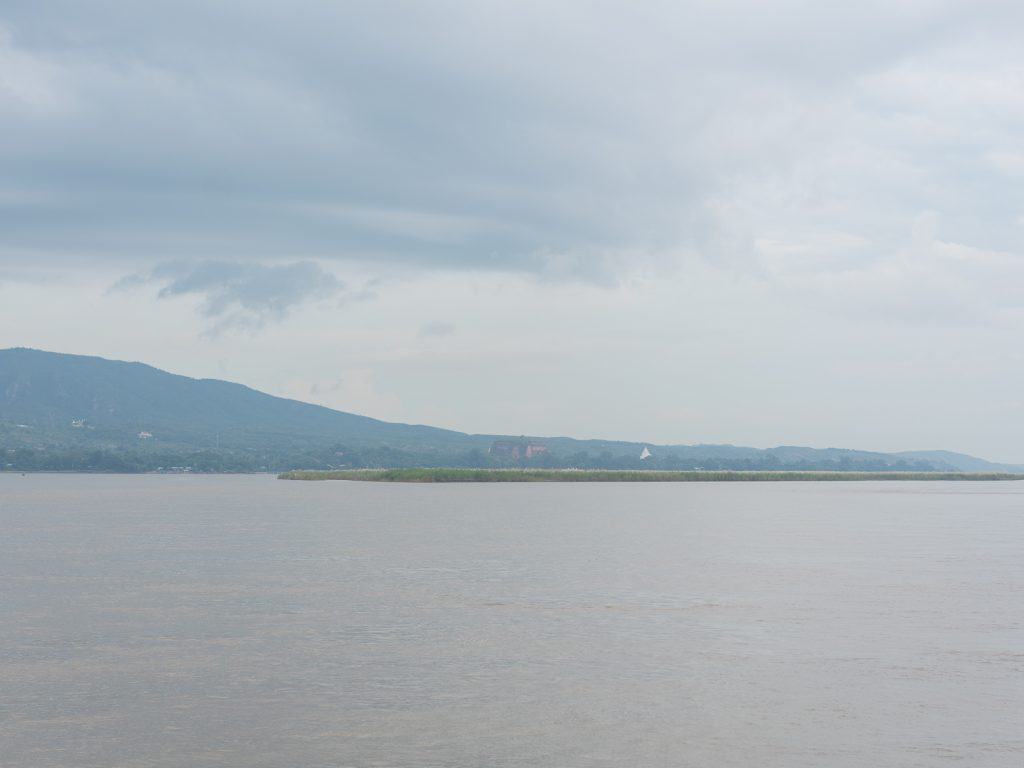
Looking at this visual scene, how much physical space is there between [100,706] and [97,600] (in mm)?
19986

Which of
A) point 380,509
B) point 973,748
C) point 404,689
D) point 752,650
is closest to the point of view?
point 973,748

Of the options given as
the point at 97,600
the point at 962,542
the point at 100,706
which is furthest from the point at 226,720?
the point at 962,542

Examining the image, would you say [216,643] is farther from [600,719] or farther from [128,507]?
[128,507]

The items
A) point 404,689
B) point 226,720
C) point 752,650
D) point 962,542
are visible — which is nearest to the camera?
point 226,720

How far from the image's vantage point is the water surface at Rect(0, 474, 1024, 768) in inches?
931

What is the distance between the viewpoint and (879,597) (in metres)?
46.9

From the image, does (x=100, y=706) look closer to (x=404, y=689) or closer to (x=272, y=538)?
(x=404, y=689)

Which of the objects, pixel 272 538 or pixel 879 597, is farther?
pixel 272 538

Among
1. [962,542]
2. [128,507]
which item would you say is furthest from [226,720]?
[128,507]

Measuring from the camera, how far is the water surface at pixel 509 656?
23.6 m

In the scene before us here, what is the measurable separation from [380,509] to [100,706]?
338 feet

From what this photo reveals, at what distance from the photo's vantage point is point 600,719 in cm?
2589

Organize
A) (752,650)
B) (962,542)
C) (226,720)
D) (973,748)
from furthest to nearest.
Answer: (962,542) → (752,650) → (226,720) → (973,748)

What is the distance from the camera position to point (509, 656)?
3347 cm
